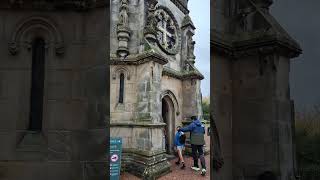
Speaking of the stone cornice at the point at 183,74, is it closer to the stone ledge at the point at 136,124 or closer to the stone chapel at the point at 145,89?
the stone chapel at the point at 145,89

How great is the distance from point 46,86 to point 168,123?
0.89m

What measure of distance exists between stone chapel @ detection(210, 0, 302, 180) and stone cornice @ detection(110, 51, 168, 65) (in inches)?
40.5

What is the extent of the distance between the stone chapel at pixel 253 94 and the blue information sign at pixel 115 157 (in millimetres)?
1167

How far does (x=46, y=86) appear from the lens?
1899 mm

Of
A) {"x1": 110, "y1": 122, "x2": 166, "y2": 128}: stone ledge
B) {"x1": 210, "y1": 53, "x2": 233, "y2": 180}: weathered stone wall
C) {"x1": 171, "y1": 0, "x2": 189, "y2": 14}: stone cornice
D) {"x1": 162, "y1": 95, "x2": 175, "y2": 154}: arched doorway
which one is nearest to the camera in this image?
{"x1": 110, "y1": 122, "x2": 166, "y2": 128}: stone ledge

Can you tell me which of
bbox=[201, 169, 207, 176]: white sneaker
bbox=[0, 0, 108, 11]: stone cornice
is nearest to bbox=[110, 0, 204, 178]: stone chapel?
bbox=[201, 169, 207, 176]: white sneaker

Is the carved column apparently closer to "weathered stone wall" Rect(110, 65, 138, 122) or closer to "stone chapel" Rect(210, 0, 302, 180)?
"weathered stone wall" Rect(110, 65, 138, 122)

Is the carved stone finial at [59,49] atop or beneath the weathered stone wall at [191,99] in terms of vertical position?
atop

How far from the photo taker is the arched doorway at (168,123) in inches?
60.4

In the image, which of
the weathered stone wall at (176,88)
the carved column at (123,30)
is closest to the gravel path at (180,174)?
the weathered stone wall at (176,88)

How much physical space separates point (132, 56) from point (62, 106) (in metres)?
0.71

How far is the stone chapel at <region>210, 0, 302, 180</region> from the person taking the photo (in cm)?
251

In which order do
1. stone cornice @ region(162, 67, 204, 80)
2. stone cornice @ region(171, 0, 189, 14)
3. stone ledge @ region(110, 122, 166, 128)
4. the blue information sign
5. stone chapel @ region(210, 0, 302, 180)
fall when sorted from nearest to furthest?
stone ledge @ region(110, 122, 166, 128)
the blue information sign
stone cornice @ region(162, 67, 204, 80)
stone cornice @ region(171, 0, 189, 14)
stone chapel @ region(210, 0, 302, 180)

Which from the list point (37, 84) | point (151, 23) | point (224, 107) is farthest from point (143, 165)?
point (224, 107)
